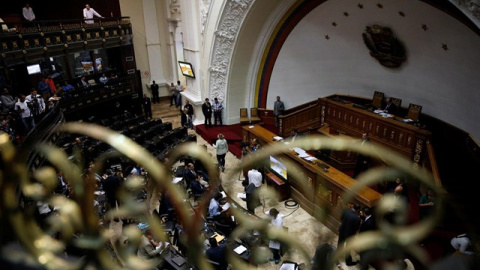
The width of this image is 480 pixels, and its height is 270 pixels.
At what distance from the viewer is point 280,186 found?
28.5 feet

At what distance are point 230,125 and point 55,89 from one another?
656cm

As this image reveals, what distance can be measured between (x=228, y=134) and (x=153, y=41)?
826 cm

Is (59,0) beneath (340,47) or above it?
above

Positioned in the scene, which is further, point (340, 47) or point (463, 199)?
point (340, 47)

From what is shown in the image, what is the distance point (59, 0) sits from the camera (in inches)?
623

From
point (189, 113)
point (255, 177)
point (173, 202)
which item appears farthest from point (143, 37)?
point (173, 202)

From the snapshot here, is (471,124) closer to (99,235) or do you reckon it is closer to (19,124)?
(99,235)

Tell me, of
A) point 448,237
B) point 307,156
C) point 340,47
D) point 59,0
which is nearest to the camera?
point 448,237

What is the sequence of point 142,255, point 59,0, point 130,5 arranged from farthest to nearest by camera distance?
point 130,5 → point 59,0 → point 142,255

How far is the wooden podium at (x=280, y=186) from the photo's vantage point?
8.66 meters

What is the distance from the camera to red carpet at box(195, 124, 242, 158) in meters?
12.2

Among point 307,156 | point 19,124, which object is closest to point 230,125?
point 307,156

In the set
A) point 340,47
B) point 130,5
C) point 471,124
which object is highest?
point 130,5

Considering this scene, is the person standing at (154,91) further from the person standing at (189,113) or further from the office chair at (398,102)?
the office chair at (398,102)
